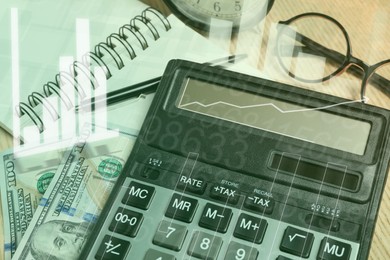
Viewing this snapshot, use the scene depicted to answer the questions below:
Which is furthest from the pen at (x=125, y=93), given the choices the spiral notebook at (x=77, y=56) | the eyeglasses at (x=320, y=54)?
the eyeglasses at (x=320, y=54)

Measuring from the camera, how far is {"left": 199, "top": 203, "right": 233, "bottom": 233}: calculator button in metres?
0.35

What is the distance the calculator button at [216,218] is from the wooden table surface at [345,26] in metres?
0.14

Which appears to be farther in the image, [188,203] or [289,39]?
[289,39]

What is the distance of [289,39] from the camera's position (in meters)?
0.48

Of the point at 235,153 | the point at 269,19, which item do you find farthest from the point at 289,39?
the point at 235,153

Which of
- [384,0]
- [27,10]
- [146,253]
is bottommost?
[146,253]

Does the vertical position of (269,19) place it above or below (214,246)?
above

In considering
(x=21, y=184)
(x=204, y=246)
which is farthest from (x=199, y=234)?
(x=21, y=184)

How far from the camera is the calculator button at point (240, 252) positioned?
1.11ft

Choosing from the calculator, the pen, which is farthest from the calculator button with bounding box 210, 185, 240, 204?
the pen

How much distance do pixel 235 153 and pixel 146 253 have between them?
0.09m

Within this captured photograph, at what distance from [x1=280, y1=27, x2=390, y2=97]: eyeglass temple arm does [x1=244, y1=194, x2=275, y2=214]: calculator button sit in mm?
155

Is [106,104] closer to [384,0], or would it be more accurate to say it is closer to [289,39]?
[289,39]

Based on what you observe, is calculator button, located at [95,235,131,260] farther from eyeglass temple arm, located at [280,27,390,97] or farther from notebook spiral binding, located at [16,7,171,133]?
eyeglass temple arm, located at [280,27,390,97]
